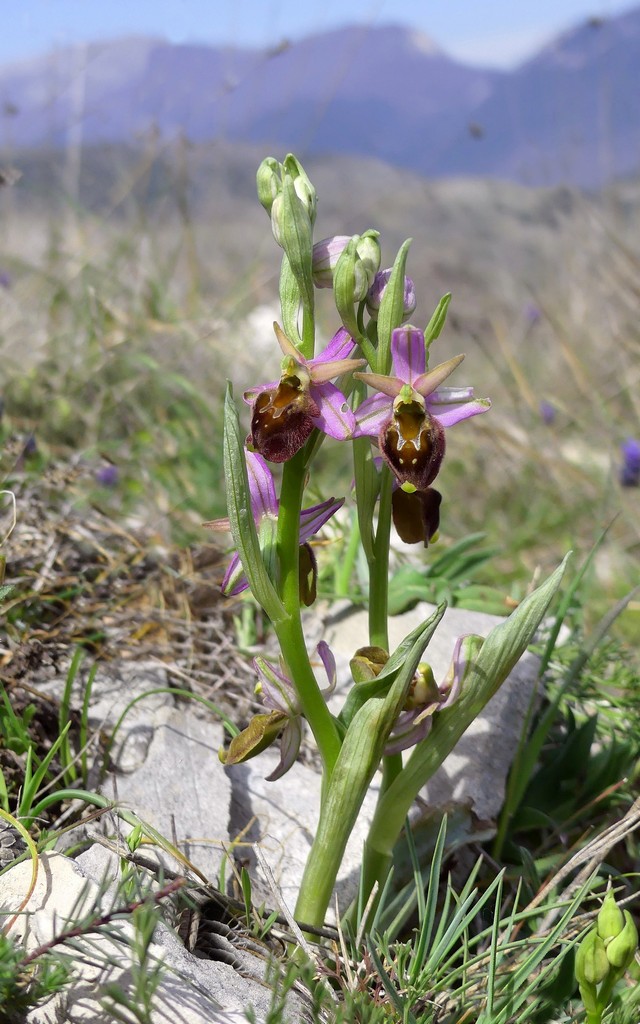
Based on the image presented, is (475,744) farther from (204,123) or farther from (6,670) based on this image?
(204,123)

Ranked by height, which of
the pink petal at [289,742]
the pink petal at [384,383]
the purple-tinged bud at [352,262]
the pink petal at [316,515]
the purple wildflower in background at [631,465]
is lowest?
the pink petal at [289,742]

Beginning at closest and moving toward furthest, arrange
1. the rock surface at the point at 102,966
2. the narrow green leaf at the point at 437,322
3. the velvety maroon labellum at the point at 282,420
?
the rock surface at the point at 102,966
the velvety maroon labellum at the point at 282,420
the narrow green leaf at the point at 437,322

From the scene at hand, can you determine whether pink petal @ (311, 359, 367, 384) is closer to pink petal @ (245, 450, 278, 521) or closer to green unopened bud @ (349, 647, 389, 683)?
pink petal @ (245, 450, 278, 521)

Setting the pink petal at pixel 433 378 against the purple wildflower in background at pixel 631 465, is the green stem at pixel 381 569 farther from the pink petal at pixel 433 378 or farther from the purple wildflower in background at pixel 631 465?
the purple wildflower in background at pixel 631 465

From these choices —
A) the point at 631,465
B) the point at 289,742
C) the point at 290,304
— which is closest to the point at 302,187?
the point at 290,304

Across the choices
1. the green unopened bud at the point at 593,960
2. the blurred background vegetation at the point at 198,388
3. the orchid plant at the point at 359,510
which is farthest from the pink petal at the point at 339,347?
the green unopened bud at the point at 593,960

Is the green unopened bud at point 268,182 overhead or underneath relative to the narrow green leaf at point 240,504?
overhead

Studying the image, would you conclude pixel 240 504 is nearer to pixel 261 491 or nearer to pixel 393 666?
pixel 261 491
